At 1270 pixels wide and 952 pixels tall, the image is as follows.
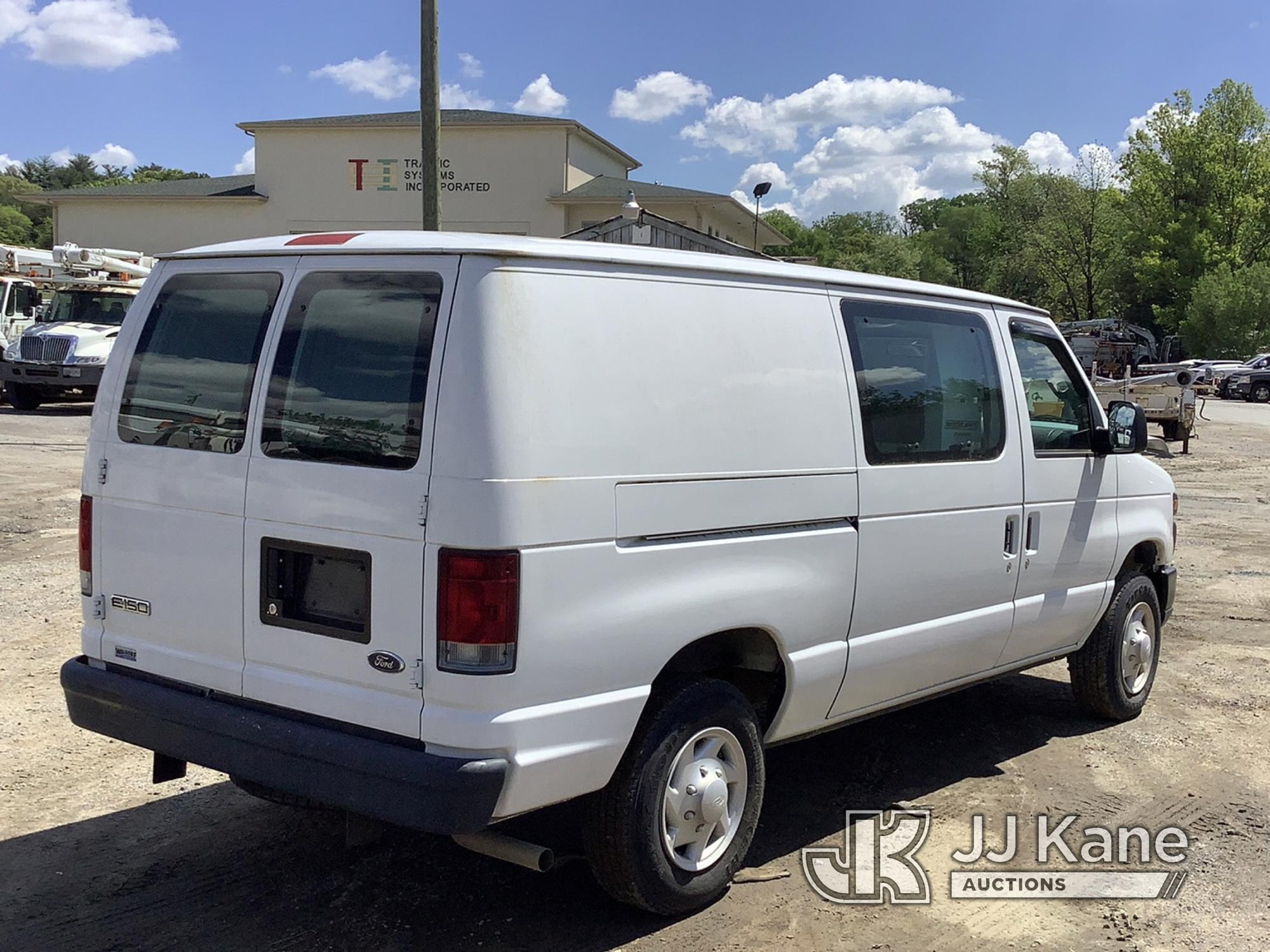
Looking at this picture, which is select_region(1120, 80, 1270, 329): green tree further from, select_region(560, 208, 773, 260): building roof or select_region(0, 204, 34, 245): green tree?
select_region(0, 204, 34, 245): green tree

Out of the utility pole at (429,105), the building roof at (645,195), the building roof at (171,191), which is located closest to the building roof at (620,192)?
the building roof at (645,195)

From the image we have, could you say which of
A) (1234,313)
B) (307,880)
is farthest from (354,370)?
(1234,313)

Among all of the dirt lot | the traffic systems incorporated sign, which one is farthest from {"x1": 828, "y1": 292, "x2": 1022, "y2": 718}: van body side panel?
the traffic systems incorporated sign

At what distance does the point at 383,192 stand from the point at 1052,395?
34.7 meters

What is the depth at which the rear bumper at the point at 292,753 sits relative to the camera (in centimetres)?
331

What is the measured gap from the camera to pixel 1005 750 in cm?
597

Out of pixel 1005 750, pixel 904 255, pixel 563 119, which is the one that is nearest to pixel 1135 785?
pixel 1005 750

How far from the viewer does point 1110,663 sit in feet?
20.4

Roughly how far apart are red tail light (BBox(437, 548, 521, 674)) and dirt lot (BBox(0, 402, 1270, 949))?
113 cm

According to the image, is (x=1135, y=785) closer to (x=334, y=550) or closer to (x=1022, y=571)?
(x=1022, y=571)

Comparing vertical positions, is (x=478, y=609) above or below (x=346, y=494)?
below

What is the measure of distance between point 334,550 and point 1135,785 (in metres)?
3.97

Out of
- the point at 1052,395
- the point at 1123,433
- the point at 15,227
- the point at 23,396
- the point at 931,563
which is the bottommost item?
the point at 23,396

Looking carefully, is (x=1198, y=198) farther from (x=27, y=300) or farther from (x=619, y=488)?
(x=619, y=488)
